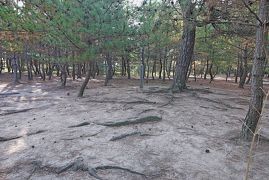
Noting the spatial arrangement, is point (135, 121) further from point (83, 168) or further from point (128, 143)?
point (83, 168)

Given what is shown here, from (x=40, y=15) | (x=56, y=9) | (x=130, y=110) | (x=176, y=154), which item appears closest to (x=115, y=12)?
(x=56, y=9)

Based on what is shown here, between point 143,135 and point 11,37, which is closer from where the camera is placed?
point 143,135

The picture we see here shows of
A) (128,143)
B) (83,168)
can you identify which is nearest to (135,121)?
(128,143)

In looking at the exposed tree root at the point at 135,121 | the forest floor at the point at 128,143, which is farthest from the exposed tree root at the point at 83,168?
the exposed tree root at the point at 135,121

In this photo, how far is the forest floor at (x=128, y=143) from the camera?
378 cm

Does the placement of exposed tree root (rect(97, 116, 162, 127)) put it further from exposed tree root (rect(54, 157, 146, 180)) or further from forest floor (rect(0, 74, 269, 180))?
exposed tree root (rect(54, 157, 146, 180))

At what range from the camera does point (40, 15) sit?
9602 millimetres

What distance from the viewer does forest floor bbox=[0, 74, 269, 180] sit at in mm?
3779

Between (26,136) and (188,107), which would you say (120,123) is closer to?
(26,136)

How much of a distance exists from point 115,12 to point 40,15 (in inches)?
103

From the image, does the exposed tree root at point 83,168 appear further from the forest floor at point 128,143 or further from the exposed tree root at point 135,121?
the exposed tree root at point 135,121

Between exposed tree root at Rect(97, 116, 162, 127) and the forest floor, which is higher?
exposed tree root at Rect(97, 116, 162, 127)

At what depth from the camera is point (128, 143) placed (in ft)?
15.9

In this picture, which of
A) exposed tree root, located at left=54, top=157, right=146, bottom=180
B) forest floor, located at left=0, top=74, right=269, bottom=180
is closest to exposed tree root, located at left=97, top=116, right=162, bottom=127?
forest floor, located at left=0, top=74, right=269, bottom=180
